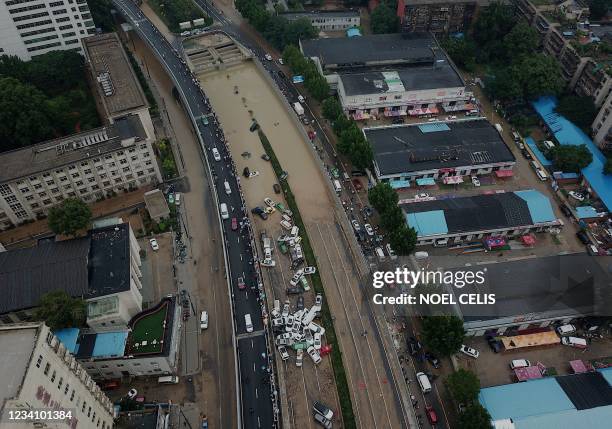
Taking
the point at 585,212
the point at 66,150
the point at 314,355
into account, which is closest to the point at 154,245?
the point at 66,150

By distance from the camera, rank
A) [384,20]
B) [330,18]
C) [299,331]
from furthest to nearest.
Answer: [330,18]
[384,20]
[299,331]

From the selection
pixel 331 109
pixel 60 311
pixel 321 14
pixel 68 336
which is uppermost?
pixel 321 14

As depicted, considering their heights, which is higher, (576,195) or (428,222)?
(576,195)

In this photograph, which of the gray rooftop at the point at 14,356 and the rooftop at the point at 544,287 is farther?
the rooftop at the point at 544,287

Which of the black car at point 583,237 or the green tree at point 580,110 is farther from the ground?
the green tree at point 580,110

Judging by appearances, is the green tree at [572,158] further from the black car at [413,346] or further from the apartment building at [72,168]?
the apartment building at [72,168]

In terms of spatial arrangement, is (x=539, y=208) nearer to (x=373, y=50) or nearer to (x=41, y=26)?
(x=373, y=50)

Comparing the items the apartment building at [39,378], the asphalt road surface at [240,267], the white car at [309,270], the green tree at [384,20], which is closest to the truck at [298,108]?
the asphalt road surface at [240,267]
